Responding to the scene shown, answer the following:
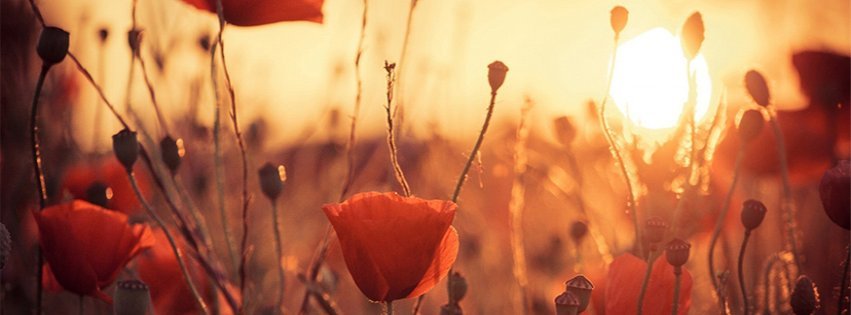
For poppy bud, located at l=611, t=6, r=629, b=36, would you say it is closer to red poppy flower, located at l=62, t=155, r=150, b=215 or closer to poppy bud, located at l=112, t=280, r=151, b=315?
poppy bud, located at l=112, t=280, r=151, b=315

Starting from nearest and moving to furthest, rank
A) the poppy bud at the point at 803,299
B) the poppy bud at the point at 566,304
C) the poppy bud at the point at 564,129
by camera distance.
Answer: the poppy bud at the point at 566,304, the poppy bud at the point at 803,299, the poppy bud at the point at 564,129

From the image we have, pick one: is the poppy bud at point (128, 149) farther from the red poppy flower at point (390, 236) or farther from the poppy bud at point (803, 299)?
the poppy bud at point (803, 299)

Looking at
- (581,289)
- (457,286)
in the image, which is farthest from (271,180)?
(581,289)

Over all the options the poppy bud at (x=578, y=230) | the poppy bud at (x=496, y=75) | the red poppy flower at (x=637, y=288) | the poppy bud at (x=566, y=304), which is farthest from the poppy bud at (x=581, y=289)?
the poppy bud at (x=578, y=230)

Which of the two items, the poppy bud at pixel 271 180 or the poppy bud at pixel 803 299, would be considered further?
the poppy bud at pixel 271 180

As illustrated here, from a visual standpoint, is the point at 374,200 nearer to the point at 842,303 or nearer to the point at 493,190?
the point at 842,303

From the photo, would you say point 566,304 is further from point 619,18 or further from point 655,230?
point 619,18

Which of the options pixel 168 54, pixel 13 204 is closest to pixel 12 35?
pixel 13 204
